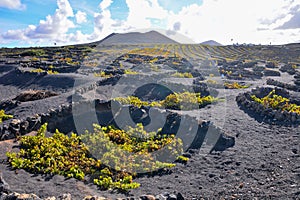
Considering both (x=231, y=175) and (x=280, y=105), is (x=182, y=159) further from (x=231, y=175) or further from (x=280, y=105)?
(x=280, y=105)

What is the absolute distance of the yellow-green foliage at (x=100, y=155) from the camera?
26.8 feet

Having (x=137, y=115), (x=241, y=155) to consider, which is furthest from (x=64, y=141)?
(x=241, y=155)

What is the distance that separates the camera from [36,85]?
2372 centimetres

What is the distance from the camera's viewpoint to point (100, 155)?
31.2 ft

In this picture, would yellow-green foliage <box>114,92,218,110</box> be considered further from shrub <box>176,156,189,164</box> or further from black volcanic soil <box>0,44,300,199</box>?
shrub <box>176,156,189,164</box>

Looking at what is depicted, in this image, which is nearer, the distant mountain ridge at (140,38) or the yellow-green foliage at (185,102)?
the yellow-green foliage at (185,102)

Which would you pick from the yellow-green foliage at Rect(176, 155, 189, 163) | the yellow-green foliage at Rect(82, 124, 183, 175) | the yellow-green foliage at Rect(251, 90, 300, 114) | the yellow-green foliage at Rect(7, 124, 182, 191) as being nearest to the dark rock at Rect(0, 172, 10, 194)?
the yellow-green foliage at Rect(7, 124, 182, 191)

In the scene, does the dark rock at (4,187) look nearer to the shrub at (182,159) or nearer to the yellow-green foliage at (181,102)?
the shrub at (182,159)

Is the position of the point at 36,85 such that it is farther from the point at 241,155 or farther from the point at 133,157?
the point at 241,155

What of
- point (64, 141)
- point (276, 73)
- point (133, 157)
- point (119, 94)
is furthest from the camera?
point (276, 73)

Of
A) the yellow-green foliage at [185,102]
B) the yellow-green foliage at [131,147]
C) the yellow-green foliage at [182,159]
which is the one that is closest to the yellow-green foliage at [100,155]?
the yellow-green foliage at [131,147]

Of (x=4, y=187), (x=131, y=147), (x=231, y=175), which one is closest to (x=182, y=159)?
(x=231, y=175)

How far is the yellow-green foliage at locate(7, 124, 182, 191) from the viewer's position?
8.16 meters

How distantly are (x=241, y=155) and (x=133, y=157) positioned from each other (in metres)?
3.76
